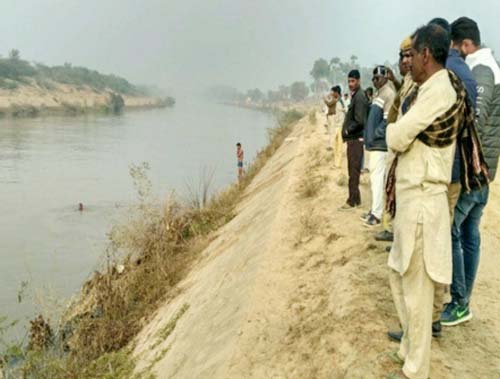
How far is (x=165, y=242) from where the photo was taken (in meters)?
9.13

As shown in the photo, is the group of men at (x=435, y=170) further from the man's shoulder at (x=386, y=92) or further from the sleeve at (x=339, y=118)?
the sleeve at (x=339, y=118)

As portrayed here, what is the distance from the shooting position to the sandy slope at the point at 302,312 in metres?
3.42

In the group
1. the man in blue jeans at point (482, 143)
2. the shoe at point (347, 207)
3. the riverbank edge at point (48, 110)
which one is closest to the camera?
the man in blue jeans at point (482, 143)

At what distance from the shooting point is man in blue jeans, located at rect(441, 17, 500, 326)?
3.50 m

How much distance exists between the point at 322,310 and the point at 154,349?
2178 millimetres

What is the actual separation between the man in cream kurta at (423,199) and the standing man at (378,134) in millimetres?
2531

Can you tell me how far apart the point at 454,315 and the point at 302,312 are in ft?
4.07

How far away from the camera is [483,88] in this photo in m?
3.51

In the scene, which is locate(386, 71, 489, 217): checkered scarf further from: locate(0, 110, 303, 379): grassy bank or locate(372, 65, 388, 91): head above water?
locate(0, 110, 303, 379): grassy bank

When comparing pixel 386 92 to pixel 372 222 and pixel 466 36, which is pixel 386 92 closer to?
pixel 372 222

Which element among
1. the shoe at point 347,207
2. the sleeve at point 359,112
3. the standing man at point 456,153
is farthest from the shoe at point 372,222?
the standing man at point 456,153

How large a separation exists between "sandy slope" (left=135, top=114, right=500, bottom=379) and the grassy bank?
40cm

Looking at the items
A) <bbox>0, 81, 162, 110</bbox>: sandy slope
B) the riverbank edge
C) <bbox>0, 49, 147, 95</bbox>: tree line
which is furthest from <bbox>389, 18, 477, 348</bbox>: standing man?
<bbox>0, 49, 147, 95</bbox>: tree line

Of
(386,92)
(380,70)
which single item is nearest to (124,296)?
(386,92)
